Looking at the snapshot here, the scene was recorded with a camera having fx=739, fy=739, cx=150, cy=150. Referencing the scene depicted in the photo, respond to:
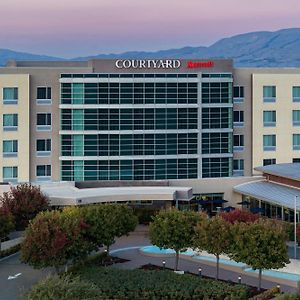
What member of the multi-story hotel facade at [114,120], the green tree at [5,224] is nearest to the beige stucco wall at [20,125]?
the multi-story hotel facade at [114,120]

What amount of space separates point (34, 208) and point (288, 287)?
20.3 m

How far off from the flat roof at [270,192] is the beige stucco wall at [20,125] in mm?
20817

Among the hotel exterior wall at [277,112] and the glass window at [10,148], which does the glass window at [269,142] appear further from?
the glass window at [10,148]

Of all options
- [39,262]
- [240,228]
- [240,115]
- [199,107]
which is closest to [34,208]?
[39,262]

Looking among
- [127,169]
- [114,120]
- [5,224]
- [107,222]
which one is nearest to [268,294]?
[107,222]

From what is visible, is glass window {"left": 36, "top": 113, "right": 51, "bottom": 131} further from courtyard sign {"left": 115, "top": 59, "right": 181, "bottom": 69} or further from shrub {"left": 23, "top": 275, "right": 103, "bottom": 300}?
shrub {"left": 23, "top": 275, "right": 103, "bottom": 300}

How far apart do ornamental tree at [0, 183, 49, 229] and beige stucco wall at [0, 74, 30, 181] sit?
1811cm

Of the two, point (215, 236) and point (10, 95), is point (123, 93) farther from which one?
point (215, 236)

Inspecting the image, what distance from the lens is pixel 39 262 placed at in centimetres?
3972

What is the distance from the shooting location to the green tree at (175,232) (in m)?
42.1

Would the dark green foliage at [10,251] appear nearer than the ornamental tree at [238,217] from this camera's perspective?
No

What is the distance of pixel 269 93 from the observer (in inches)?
2972

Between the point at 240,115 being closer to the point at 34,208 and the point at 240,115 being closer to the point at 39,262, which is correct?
the point at 34,208

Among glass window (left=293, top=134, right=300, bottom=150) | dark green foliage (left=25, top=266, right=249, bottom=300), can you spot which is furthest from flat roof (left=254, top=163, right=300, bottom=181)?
dark green foliage (left=25, top=266, right=249, bottom=300)
